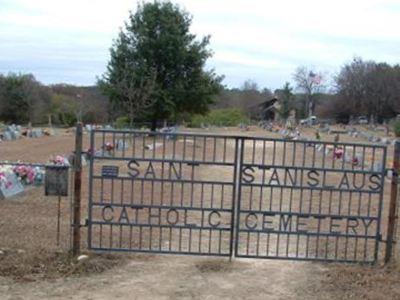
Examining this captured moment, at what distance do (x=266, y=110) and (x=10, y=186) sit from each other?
102545 millimetres

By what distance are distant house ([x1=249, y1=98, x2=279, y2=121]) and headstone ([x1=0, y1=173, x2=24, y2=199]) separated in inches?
3857

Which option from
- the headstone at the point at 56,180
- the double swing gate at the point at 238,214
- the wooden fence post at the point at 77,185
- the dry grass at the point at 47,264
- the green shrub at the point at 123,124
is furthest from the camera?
the green shrub at the point at 123,124

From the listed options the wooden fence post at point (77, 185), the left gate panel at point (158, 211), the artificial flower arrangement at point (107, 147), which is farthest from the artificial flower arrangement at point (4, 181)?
the wooden fence post at point (77, 185)

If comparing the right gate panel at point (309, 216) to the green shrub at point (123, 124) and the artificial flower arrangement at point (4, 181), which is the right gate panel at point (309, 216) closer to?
the artificial flower arrangement at point (4, 181)

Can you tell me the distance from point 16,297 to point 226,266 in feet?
8.14

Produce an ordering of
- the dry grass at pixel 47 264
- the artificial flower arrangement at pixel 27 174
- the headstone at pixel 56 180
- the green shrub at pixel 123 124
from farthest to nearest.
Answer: the green shrub at pixel 123 124, the artificial flower arrangement at pixel 27 174, the headstone at pixel 56 180, the dry grass at pixel 47 264

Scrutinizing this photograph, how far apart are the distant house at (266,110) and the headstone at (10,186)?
98.0 m

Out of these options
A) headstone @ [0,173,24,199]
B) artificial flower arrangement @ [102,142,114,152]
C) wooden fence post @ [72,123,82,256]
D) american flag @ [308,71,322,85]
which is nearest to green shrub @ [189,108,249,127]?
american flag @ [308,71,322,85]

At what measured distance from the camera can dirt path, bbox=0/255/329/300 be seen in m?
6.48

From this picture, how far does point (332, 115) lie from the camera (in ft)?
356

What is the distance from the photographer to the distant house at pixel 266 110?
4390 inches

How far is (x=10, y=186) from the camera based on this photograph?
42.8ft

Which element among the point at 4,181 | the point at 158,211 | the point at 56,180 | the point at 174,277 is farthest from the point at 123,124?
the point at 174,277

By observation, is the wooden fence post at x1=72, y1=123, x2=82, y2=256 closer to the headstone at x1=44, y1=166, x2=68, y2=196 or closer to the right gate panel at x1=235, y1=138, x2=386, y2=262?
the headstone at x1=44, y1=166, x2=68, y2=196
